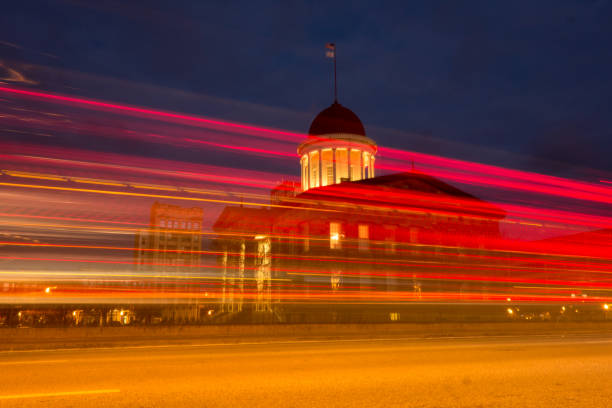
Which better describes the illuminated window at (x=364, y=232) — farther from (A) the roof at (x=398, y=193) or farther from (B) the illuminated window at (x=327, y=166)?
(B) the illuminated window at (x=327, y=166)

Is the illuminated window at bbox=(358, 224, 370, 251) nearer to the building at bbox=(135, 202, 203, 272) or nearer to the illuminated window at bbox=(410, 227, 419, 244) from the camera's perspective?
the illuminated window at bbox=(410, 227, 419, 244)

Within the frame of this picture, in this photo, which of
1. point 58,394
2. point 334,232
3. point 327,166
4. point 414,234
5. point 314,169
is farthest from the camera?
point 314,169

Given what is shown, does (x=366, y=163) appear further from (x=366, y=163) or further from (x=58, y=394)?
(x=58, y=394)

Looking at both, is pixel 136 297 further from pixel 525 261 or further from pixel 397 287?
pixel 525 261

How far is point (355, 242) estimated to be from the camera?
49344 mm

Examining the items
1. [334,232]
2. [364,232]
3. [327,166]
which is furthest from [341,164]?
[364,232]

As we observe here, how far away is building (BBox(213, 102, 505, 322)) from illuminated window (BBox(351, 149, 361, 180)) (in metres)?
16.0

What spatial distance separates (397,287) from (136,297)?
24.0m

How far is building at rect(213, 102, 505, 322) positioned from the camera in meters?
38.0

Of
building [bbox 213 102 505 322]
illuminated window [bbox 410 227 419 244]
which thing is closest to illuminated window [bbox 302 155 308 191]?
building [bbox 213 102 505 322]

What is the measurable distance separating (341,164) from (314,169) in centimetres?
433

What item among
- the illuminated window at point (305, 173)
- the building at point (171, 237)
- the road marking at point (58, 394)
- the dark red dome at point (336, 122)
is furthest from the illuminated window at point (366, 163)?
the road marking at point (58, 394)

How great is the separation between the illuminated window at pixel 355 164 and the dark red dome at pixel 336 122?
3.37 meters

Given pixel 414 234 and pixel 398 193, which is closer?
pixel 398 193
